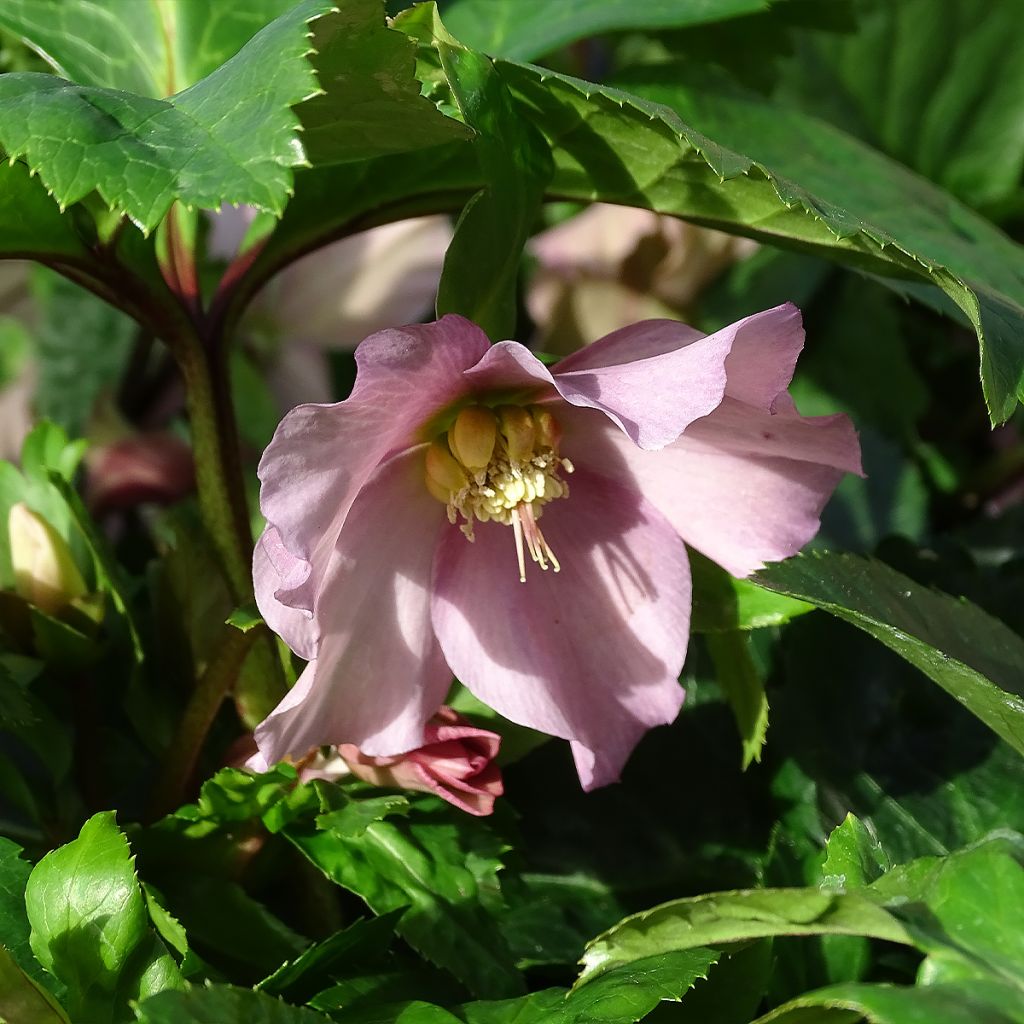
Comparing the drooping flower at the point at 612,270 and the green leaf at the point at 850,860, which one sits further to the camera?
the drooping flower at the point at 612,270

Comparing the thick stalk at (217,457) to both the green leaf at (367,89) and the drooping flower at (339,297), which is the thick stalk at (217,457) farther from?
the drooping flower at (339,297)

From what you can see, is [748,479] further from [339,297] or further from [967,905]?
[339,297]

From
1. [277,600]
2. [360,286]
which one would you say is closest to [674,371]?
[277,600]

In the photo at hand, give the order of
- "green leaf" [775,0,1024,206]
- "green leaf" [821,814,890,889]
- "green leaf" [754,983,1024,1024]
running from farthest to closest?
1. "green leaf" [775,0,1024,206]
2. "green leaf" [821,814,890,889]
3. "green leaf" [754,983,1024,1024]

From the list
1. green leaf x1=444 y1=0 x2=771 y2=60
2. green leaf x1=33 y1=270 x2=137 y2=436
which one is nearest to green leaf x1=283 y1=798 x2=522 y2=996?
green leaf x1=444 y1=0 x2=771 y2=60

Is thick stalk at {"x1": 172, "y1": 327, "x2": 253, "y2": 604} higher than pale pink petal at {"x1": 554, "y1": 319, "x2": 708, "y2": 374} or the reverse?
the reverse

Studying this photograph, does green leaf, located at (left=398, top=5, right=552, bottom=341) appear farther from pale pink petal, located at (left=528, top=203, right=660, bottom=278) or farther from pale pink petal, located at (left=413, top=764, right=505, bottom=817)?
pale pink petal, located at (left=528, top=203, right=660, bottom=278)

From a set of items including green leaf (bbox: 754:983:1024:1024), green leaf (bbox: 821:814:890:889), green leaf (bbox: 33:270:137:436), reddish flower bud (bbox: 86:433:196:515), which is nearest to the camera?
green leaf (bbox: 754:983:1024:1024)

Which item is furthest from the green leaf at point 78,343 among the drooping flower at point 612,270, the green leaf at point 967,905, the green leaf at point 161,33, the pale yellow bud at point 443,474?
the green leaf at point 967,905
